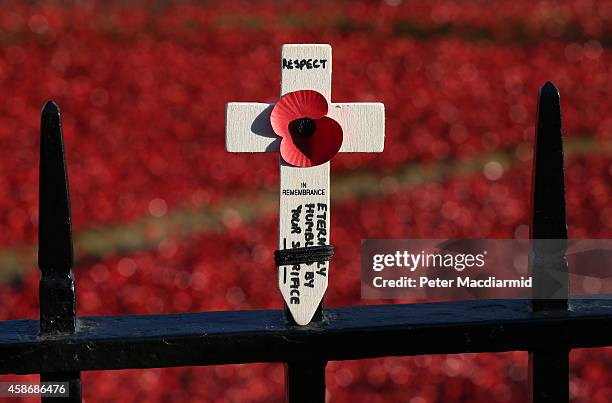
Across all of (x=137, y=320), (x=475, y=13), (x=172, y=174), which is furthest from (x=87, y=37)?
(x=137, y=320)

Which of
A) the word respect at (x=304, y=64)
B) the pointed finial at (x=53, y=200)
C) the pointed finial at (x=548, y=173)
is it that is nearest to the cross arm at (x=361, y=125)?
the word respect at (x=304, y=64)

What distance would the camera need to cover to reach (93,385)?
193 inches

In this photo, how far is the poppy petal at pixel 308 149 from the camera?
1985 mm

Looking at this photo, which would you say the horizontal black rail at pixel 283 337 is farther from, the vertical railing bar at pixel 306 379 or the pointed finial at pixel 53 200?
the pointed finial at pixel 53 200

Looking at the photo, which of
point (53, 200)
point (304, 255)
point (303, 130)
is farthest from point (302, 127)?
point (53, 200)

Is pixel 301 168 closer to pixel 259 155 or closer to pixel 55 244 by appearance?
pixel 55 244

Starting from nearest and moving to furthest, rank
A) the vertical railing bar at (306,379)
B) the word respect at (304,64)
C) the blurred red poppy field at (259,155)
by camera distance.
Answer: the word respect at (304,64), the vertical railing bar at (306,379), the blurred red poppy field at (259,155)

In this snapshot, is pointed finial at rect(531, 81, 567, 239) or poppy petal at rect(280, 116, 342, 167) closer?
poppy petal at rect(280, 116, 342, 167)

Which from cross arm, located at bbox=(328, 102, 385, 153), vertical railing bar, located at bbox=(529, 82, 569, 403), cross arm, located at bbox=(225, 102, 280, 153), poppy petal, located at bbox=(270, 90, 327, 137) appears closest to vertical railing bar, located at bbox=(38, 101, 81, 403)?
cross arm, located at bbox=(225, 102, 280, 153)

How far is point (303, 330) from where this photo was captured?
2.06 meters

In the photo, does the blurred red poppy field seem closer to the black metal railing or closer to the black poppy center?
the black metal railing

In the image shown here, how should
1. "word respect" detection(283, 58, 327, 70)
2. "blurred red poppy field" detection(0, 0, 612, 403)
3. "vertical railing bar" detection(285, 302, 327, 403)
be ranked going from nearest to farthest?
"word respect" detection(283, 58, 327, 70)
"vertical railing bar" detection(285, 302, 327, 403)
"blurred red poppy field" detection(0, 0, 612, 403)

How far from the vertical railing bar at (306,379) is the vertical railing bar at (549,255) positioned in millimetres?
513

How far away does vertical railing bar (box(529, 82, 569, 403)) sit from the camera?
84.3 inches
